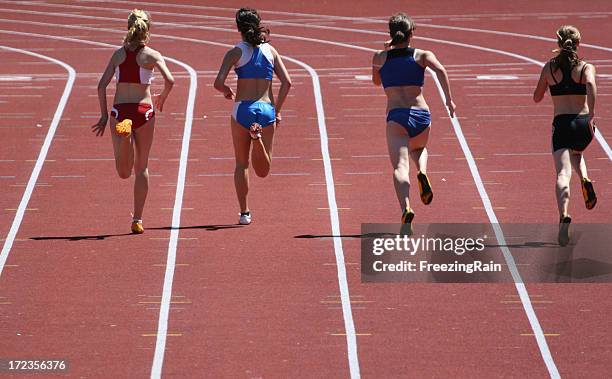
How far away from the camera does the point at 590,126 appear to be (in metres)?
12.3

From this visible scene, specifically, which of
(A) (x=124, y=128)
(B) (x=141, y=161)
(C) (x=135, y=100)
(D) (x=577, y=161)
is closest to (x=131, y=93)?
(C) (x=135, y=100)

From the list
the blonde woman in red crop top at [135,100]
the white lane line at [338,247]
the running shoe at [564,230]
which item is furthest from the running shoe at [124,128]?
the running shoe at [564,230]

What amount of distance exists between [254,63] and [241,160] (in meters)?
0.85

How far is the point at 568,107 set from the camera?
12.3m

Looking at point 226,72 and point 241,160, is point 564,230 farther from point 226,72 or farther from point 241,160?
point 226,72

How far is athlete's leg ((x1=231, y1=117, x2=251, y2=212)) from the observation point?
13195 millimetres

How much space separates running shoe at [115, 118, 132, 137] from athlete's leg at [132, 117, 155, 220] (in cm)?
21

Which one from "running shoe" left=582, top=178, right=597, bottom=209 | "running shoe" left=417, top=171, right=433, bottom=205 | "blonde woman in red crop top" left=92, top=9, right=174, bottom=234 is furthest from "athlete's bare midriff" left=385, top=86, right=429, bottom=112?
"blonde woman in red crop top" left=92, top=9, right=174, bottom=234

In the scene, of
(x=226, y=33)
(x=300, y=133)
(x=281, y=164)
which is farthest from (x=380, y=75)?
(x=226, y=33)

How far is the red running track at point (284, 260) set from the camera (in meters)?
9.66

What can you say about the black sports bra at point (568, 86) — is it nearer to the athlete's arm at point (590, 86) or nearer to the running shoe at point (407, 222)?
the athlete's arm at point (590, 86)

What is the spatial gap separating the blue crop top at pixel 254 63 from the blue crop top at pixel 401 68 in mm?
1034

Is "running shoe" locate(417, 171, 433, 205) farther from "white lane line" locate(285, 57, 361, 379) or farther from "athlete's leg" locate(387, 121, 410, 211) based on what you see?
"white lane line" locate(285, 57, 361, 379)

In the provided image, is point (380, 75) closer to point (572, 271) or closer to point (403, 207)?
point (403, 207)
